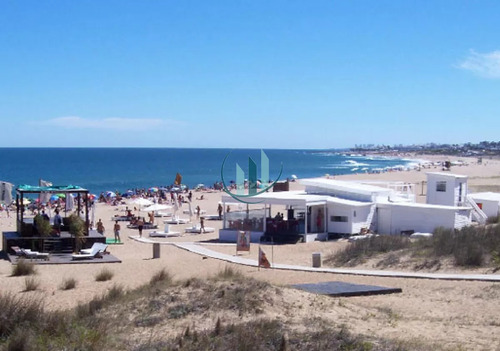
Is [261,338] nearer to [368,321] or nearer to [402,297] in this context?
[368,321]

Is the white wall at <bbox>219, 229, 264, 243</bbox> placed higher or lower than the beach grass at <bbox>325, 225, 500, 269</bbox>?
lower

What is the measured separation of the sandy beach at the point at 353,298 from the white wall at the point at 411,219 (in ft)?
12.1

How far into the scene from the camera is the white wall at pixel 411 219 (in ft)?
86.4

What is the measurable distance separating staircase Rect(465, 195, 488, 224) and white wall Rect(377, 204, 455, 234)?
3611 millimetres

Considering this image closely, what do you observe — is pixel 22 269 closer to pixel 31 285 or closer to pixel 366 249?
pixel 31 285

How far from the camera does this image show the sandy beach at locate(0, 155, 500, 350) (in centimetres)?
998

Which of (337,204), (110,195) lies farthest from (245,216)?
(110,195)

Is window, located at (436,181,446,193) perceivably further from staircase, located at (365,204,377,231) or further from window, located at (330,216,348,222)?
window, located at (330,216,348,222)

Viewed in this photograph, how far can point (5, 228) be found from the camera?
33.3 meters

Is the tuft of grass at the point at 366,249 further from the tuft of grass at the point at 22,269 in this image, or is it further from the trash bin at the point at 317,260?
the tuft of grass at the point at 22,269

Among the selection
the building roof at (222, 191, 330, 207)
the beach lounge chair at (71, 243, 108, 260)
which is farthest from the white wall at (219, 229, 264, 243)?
the beach lounge chair at (71, 243, 108, 260)

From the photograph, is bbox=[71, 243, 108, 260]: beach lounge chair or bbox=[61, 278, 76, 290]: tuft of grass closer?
bbox=[61, 278, 76, 290]: tuft of grass

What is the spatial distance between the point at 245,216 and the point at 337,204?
3.94 metres

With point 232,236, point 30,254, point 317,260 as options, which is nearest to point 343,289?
point 317,260
